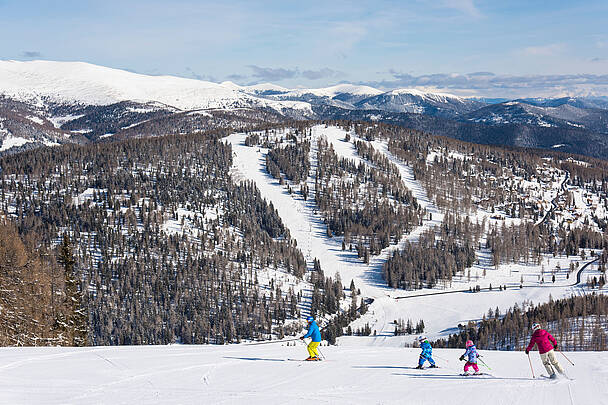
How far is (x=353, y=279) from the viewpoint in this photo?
7579 inches

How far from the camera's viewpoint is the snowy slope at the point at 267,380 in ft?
72.9

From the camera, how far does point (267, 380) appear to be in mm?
25984

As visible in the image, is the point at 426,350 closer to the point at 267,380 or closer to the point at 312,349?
the point at 312,349

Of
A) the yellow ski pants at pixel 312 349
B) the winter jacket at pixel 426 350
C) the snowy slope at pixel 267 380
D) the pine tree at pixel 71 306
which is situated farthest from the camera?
the pine tree at pixel 71 306

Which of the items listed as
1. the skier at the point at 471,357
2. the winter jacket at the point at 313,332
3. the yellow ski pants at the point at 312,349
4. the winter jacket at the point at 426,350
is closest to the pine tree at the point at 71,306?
the yellow ski pants at the point at 312,349

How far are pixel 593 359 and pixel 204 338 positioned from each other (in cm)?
12724

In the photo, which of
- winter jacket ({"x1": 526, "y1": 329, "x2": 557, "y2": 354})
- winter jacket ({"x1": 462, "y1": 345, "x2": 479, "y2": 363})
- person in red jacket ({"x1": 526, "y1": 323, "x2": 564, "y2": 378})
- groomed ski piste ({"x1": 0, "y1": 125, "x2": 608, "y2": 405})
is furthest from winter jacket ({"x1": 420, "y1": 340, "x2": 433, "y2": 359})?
winter jacket ({"x1": 526, "y1": 329, "x2": 557, "y2": 354})

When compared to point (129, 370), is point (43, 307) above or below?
below

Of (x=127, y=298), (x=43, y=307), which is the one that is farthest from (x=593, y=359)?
(x=127, y=298)

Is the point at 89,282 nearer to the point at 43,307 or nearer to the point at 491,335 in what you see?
the point at 43,307

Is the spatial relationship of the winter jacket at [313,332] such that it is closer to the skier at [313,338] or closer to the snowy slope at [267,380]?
the skier at [313,338]

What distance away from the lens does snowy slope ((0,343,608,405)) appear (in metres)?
22.2

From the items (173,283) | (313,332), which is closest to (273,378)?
(313,332)

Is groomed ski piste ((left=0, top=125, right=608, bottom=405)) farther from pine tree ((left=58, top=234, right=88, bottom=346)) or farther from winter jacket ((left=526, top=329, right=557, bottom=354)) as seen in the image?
pine tree ((left=58, top=234, right=88, bottom=346))
